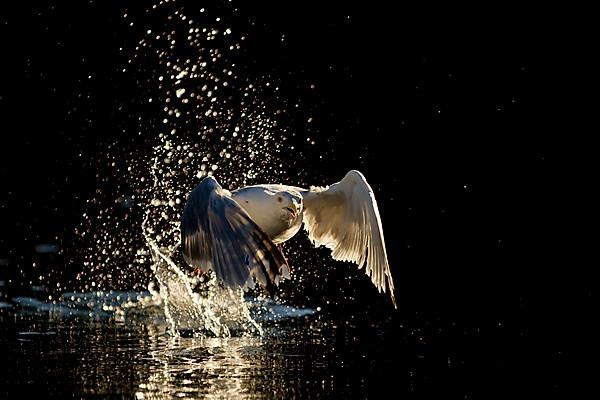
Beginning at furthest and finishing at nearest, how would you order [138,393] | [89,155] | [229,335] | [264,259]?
[89,155], [229,335], [264,259], [138,393]

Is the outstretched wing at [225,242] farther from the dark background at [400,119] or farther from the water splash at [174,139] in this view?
the dark background at [400,119]

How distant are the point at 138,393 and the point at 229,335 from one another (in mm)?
1681

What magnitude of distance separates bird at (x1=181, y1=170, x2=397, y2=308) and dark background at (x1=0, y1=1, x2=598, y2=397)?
2.02m

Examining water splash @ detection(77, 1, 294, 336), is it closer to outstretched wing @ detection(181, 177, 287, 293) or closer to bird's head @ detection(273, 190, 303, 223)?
bird's head @ detection(273, 190, 303, 223)

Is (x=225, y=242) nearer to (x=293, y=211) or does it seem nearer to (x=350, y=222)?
(x=293, y=211)

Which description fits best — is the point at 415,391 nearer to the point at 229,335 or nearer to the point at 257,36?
the point at 229,335

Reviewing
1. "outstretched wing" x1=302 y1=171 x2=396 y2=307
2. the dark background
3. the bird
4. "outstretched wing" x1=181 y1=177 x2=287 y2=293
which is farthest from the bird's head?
the dark background

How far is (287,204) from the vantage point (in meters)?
6.86

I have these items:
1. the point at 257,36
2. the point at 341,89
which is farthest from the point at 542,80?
the point at 257,36

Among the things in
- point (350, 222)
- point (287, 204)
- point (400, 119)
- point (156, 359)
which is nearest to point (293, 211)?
point (287, 204)

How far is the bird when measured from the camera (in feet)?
18.8

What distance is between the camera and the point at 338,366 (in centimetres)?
591

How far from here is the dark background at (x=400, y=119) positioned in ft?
34.6

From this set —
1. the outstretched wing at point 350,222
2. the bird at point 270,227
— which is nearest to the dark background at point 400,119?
the outstretched wing at point 350,222
